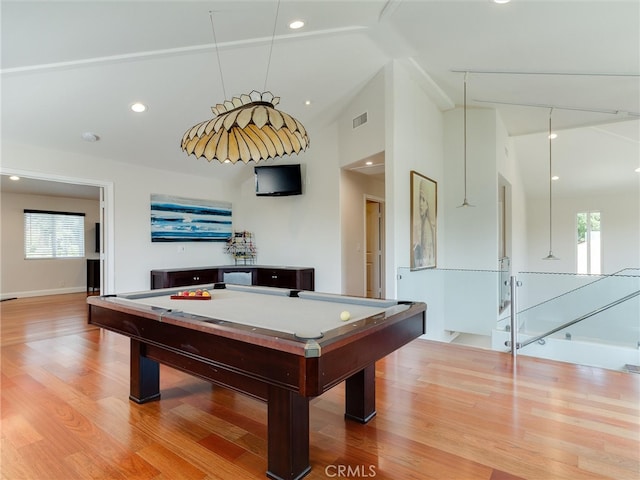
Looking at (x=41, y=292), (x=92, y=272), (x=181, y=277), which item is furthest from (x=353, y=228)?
(x=41, y=292)

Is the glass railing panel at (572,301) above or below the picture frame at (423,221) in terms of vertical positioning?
below

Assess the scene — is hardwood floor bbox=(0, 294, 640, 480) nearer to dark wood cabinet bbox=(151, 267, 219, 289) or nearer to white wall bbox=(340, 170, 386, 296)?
dark wood cabinet bbox=(151, 267, 219, 289)

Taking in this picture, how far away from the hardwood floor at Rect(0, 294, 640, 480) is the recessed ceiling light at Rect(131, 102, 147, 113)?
9.67 feet

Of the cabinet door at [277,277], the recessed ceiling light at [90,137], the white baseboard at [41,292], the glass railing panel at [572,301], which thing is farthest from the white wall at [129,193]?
the glass railing panel at [572,301]

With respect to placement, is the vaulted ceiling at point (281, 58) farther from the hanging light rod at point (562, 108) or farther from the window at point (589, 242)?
the window at point (589, 242)

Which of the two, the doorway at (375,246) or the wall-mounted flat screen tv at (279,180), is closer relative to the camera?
the wall-mounted flat screen tv at (279,180)

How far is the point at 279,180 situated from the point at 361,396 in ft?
13.9

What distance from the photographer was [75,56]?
3.29m

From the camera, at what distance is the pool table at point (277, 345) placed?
1478 mm

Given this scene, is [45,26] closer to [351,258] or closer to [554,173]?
[351,258]

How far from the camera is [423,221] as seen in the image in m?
4.99

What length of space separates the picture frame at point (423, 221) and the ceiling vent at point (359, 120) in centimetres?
101

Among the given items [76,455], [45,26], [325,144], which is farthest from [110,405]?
[325,144]

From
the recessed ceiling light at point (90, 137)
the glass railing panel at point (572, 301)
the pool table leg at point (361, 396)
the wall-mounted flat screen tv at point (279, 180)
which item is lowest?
the pool table leg at point (361, 396)
